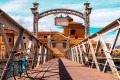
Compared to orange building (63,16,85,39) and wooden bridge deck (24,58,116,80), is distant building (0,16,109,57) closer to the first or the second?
orange building (63,16,85,39)

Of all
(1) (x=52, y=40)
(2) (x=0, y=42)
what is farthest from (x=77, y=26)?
(2) (x=0, y=42)

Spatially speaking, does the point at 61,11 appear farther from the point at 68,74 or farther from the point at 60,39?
the point at 60,39

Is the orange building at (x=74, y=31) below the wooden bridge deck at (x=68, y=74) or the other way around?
the other way around

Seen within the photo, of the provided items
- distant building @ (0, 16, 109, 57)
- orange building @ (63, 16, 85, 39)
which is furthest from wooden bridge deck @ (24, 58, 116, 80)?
orange building @ (63, 16, 85, 39)

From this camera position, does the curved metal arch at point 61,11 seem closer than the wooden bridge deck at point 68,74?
No

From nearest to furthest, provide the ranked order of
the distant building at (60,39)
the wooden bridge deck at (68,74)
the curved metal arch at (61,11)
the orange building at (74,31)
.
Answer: the wooden bridge deck at (68,74), the curved metal arch at (61,11), the distant building at (60,39), the orange building at (74,31)

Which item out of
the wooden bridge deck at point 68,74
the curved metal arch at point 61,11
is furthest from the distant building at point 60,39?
the wooden bridge deck at point 68,74

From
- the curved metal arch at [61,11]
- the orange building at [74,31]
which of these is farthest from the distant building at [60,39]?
the curved metal arch at [61,11]

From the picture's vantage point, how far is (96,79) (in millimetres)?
4988

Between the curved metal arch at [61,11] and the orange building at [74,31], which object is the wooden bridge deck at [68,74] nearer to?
the curved metal arch at [61,11]

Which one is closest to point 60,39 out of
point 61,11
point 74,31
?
point 74,31

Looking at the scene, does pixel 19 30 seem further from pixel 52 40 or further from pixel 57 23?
pixel 52 40

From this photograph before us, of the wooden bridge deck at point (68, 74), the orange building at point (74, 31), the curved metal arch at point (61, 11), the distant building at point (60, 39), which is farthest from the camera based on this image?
the orange building at point (74, 31)

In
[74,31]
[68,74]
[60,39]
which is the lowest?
[68,74]
